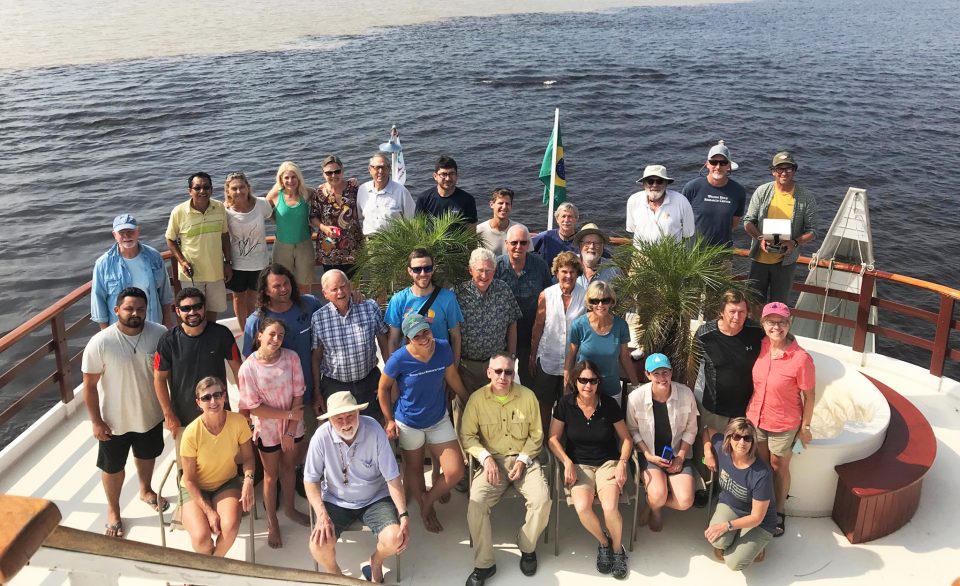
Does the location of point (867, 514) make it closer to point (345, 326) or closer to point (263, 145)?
point (345, 326)

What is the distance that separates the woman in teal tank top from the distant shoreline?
46.5m

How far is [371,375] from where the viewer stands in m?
6.27

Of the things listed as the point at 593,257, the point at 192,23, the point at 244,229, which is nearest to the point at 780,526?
the point at 593,257

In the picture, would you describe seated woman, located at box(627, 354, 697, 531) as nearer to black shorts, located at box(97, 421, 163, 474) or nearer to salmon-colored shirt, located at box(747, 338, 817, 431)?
salmon-colored shirt, located at box(747, 338, 817, 431)

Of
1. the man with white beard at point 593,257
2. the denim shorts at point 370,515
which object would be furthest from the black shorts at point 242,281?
the man with white beard at point 593,257

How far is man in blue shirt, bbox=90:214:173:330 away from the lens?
648cm

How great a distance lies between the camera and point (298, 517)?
20.3ft

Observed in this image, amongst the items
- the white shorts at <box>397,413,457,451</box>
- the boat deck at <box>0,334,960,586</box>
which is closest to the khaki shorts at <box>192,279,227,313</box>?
the boat deck at <box>0,334,960,586</box>

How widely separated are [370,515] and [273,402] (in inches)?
43.4

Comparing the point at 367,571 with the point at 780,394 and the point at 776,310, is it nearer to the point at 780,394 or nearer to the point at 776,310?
the point at 780,394

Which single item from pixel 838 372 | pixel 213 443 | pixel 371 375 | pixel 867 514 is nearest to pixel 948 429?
pixel 838 372

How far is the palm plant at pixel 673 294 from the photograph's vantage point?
20.6ft

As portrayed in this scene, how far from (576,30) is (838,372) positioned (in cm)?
5600

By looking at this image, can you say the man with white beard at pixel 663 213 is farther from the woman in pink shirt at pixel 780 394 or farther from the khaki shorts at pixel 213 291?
the khaki shorts at pixel 213 291
